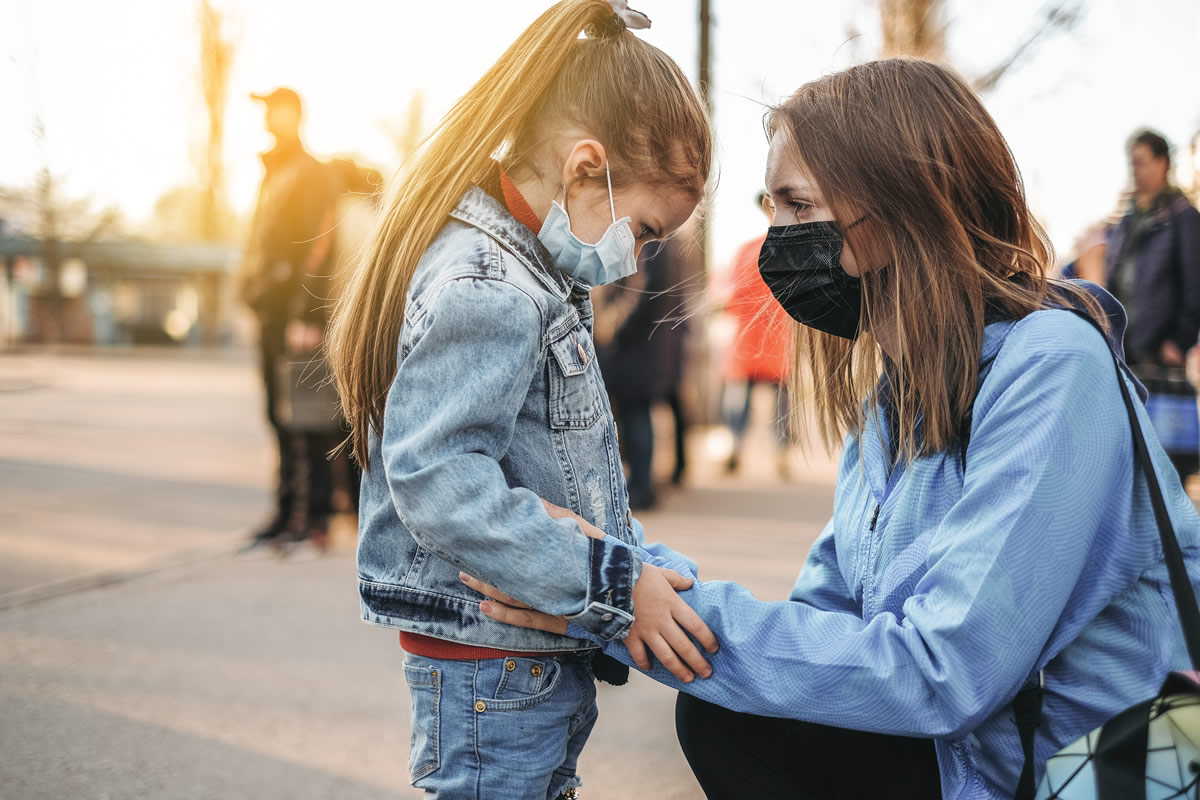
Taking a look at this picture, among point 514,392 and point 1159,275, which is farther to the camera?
point 1159,275

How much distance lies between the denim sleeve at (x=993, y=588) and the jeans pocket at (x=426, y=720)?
1.66 feet

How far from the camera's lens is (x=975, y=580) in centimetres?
126

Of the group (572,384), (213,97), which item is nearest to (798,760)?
(572,384)

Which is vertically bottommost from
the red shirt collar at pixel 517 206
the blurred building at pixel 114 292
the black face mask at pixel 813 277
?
the blurred building at pixel 114 292

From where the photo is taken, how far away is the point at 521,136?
5.71 feet

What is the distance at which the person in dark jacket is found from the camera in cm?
510

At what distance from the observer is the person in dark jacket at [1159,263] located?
16.7ft

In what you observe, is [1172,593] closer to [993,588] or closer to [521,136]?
[993,588]

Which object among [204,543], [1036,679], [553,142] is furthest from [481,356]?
[204,543]

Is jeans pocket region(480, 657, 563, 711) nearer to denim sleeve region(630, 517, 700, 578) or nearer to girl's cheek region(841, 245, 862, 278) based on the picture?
denim sleeve region(630, 517, 700, 578)

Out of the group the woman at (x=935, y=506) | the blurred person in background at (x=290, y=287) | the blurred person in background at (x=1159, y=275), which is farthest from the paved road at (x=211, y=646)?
the blurred person in background at (x=1159, y=275)

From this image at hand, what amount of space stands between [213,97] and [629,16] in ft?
125

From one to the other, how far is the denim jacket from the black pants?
0.91 ft

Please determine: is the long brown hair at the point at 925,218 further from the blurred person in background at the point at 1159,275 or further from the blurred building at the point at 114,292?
the blurred building at the point at 114,292
